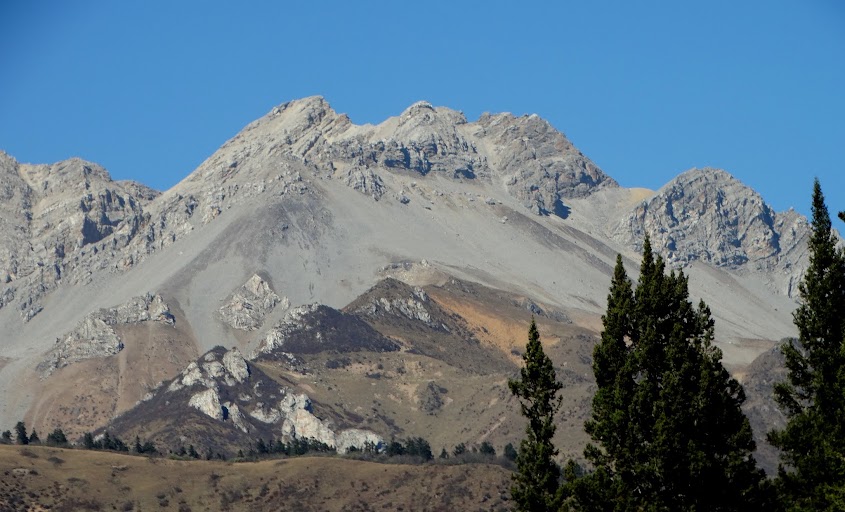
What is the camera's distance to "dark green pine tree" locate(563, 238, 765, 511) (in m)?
63.3

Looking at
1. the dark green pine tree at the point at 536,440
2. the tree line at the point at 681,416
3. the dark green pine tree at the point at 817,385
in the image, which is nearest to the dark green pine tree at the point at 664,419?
the tree line at the point at 681,416

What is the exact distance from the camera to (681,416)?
6372 cm

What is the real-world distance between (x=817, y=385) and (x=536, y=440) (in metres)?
13.2

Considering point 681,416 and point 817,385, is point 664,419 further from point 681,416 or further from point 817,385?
point 817,385

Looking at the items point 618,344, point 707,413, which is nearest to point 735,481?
point 707,413

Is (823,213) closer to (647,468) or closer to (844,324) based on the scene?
(844,324)

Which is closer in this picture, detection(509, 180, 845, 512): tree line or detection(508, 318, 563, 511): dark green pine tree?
detection(509, 180, 845, 512): tree line

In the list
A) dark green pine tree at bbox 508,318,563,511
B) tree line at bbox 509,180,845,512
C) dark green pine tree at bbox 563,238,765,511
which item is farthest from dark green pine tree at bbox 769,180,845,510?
dark green pine tree at bbox 508,318,563,511

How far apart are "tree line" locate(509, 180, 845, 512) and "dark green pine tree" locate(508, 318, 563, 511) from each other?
0.06 metres

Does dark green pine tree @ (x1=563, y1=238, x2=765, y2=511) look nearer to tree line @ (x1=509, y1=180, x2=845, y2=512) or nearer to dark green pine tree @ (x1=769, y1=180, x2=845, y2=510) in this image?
tree line @ (x1=509, y1=180, x2=845, y2=512)

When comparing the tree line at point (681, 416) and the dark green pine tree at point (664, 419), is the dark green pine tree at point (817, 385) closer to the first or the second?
A: the tree line at point (681, 416)

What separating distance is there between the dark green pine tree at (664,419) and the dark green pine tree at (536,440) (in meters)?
1.83

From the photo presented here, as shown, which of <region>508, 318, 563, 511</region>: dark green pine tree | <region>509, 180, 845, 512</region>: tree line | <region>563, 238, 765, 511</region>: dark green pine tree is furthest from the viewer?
<region>508, 318, 563, 511</region>: dark green pine tree

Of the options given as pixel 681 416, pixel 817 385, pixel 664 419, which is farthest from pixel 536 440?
pixel 817 385
